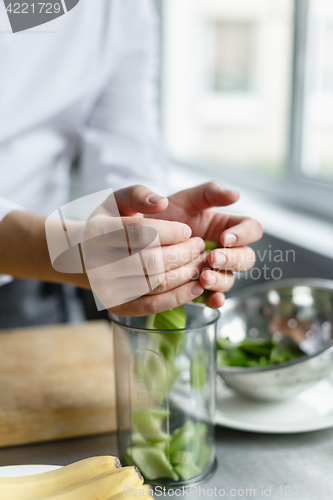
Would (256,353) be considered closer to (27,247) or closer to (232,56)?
(27,247)

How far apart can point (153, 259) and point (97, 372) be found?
1.02 ft

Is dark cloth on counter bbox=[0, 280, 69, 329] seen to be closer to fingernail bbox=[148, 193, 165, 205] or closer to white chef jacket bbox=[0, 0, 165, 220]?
white chef jacket bbox=[0, 0, 165, 220]

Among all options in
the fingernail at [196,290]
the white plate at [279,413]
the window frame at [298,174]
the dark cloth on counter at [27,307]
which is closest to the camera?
the fingernail at [196,290]

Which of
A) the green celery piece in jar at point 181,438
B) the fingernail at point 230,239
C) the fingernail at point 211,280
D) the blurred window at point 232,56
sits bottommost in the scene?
the green celery piece in jar at point 181,438

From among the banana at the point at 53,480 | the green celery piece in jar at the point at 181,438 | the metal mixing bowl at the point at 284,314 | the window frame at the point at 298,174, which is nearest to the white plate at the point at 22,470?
the banana at the point at 53,480

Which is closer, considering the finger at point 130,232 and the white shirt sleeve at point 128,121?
the finger at point 130,232

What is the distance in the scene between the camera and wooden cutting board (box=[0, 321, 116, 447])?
560 millimetres

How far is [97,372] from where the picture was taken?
0.66m

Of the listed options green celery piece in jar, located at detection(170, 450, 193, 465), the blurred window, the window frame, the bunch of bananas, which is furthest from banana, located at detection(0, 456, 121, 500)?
the blurred window

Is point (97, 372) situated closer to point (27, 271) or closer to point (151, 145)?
point (27, 271)

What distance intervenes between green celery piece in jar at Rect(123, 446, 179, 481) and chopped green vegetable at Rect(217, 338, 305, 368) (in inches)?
7.7

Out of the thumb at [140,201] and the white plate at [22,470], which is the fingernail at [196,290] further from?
the white plate at [22,470]

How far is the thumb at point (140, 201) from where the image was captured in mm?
417

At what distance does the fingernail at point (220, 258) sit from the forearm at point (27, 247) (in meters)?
0.13
